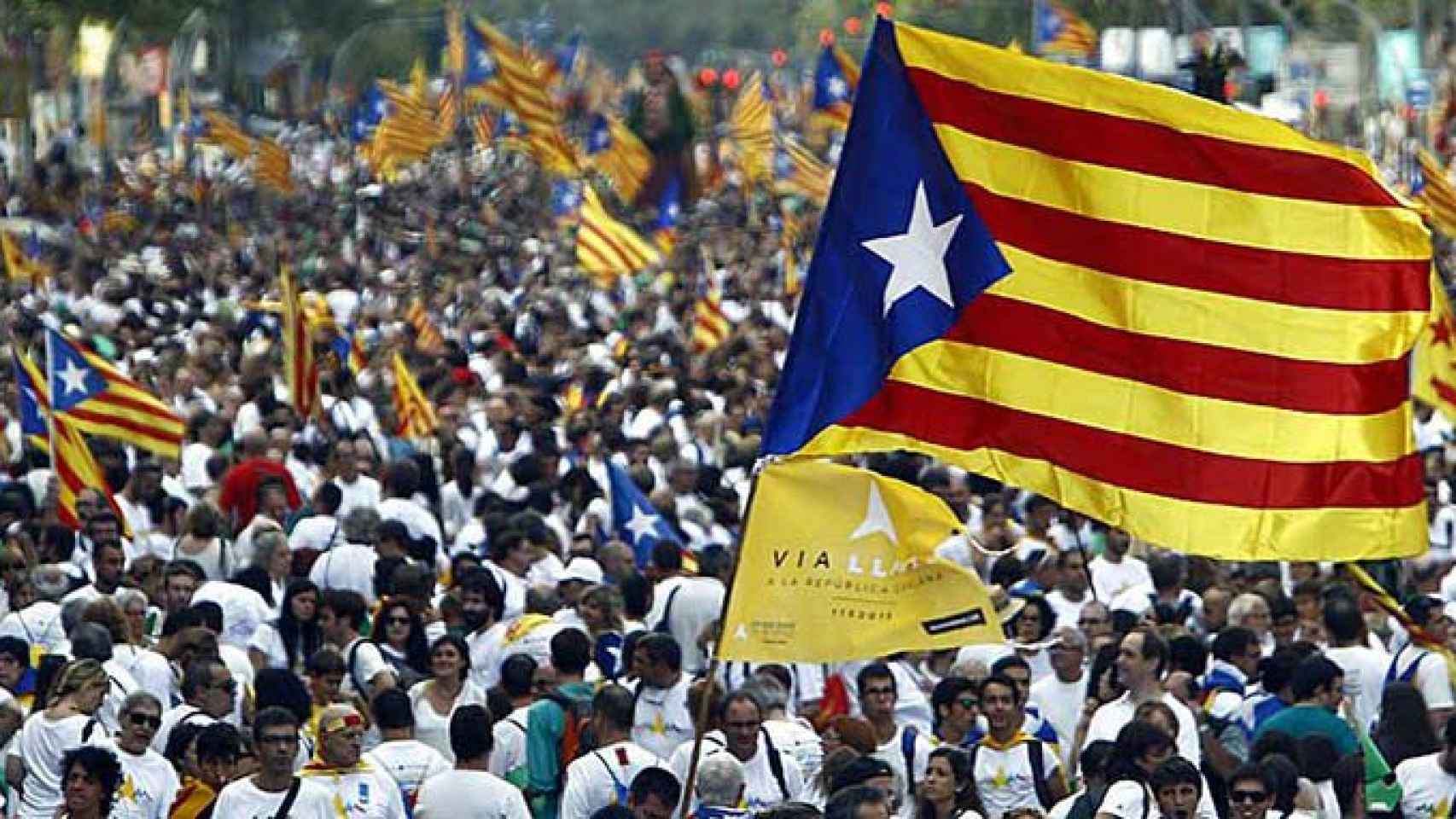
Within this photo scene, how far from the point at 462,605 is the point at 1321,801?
4067 millimetres

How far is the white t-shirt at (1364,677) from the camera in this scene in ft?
45.0

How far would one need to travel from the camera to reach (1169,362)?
9.78 meters

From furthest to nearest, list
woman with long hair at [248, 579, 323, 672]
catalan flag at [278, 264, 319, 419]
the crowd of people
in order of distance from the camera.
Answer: catalan flag at [278, 264, 319, 419]
woman with long hair at [248, 579, 323, 672]
the crowd of people

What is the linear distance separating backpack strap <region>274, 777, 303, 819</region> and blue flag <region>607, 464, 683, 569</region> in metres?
6.92

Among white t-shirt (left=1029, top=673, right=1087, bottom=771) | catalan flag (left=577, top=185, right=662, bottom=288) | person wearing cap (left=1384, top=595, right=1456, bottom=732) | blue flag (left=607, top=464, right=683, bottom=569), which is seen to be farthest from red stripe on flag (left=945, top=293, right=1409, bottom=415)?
catalan flag (left=577, top=185, right=662, bottom=288)

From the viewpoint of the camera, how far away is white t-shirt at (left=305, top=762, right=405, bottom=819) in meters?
10.8

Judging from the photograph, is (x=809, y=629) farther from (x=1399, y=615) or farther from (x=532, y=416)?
(x=532, y=416)

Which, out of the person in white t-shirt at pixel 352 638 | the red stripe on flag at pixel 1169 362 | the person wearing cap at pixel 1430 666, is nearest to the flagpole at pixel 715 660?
the red stripe on flag at pixel 1169 362

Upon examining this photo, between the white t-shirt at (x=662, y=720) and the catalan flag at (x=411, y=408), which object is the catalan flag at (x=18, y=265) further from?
the white t-shirt at (x=662, y=720)

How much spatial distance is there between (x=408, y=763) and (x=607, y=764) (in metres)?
0.63

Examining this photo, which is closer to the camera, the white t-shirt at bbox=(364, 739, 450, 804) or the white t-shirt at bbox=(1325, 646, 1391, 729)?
the white t-shirt at bbox=(364, 739, 450, 804)

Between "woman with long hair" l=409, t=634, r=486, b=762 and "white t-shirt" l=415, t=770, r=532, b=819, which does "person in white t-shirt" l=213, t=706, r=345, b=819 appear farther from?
"woman with long hair" l=409, t=634, r=486, b=762

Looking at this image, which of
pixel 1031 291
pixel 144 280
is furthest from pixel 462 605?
pixel 144 280

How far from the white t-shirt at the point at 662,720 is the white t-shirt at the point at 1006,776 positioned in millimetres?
1108
